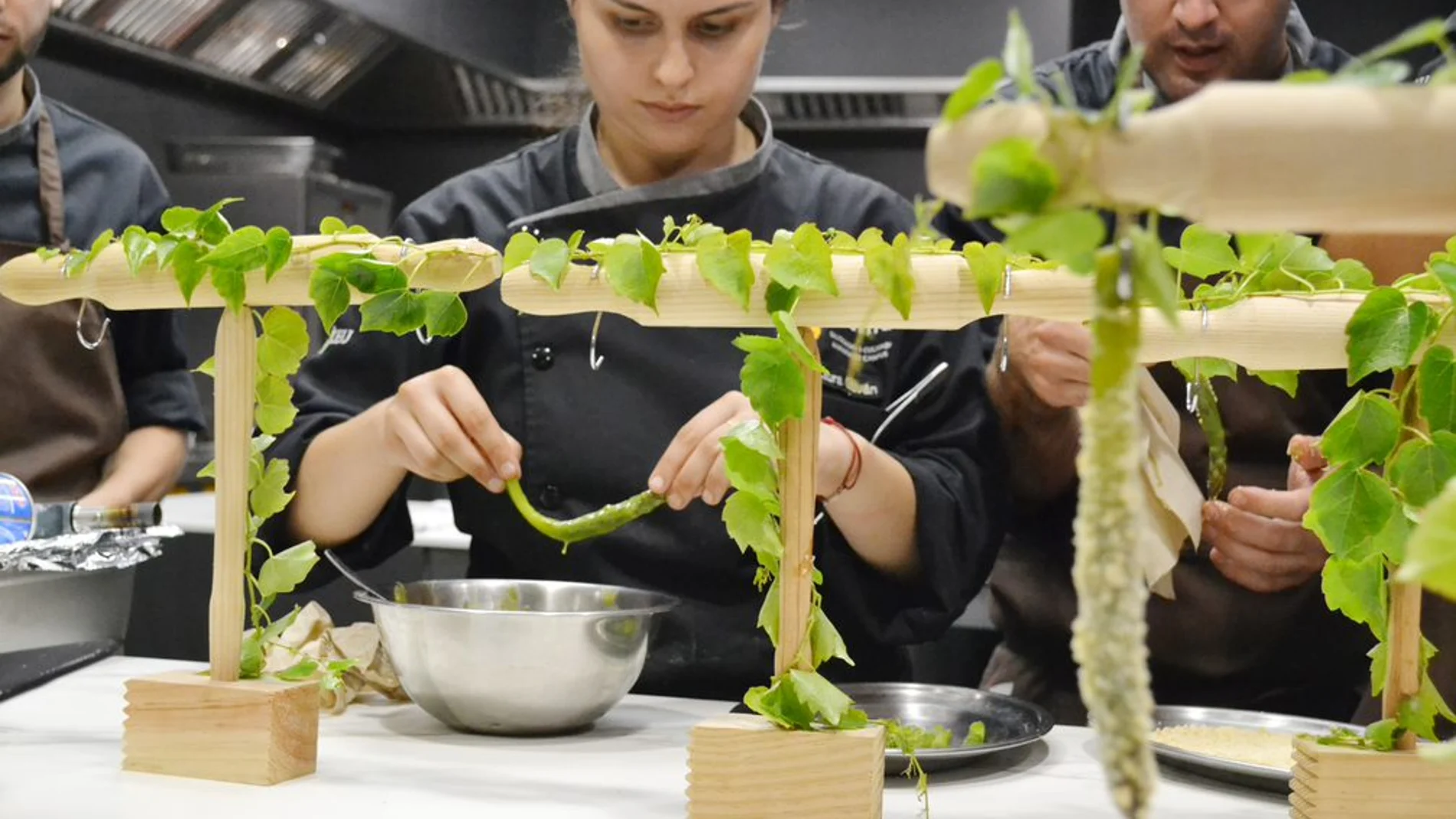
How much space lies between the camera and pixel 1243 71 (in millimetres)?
1985

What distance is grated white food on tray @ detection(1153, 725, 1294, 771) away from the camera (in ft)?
4.19

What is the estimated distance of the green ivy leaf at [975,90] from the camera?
52 cm

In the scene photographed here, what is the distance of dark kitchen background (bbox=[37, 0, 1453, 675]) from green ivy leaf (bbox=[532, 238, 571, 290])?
2553 mm

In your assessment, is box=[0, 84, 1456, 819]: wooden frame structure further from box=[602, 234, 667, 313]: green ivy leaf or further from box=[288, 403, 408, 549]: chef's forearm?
box=[288, 403, 408, 549]: chef's forearm

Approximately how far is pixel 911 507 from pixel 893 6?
3.37 metres

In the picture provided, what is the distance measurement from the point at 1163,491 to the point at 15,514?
119 centimetres

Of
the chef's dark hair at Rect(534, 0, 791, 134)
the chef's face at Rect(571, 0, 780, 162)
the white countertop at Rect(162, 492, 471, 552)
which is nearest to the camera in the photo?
the chef's face at Rect(571, 0, 780, 162)

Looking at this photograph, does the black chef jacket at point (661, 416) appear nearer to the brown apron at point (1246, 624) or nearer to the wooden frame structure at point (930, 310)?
the brown apron at point (1246, 624)

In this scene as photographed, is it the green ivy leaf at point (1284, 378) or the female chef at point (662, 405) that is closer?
the green ivy leaf at point (1284, 378)

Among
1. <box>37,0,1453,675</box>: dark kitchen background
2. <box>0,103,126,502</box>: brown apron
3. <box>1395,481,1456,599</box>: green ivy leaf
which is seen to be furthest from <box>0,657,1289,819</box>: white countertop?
<box>37,0,1453,675</box>: dark kitchen background

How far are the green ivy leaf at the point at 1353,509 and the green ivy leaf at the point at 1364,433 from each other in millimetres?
11

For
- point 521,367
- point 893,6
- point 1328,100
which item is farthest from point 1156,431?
point 893,6

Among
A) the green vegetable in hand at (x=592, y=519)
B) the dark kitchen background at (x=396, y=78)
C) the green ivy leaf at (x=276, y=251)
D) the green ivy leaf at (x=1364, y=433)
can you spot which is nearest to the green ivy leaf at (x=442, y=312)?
the green ivy leaf at (x=276, y=251)

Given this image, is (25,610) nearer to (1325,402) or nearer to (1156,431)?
(1156,431)
